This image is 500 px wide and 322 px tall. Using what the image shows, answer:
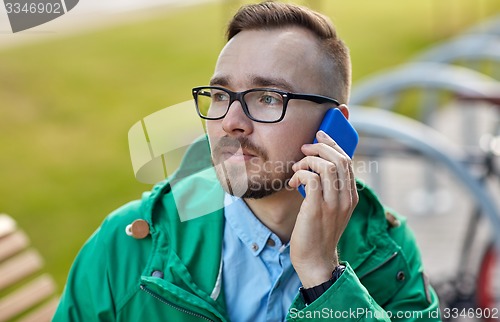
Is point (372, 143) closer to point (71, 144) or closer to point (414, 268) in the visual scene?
point (414, 268)

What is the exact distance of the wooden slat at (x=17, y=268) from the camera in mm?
3181

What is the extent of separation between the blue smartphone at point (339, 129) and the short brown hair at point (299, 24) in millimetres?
119

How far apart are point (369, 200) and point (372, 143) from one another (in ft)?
6.62

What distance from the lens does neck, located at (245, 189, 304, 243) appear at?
2.68 metres

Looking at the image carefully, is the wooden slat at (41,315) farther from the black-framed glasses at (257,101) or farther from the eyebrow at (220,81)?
the eyebrow at (220,81)

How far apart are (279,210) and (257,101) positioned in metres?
0.39

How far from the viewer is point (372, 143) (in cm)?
482

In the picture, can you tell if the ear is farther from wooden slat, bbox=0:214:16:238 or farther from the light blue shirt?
wooden slat, bbox=0:214:16:238

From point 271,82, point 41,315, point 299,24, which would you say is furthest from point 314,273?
point 41,315

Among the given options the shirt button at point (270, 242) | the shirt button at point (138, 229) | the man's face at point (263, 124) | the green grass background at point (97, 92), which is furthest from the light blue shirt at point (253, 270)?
the green grass background at point (97, 92)

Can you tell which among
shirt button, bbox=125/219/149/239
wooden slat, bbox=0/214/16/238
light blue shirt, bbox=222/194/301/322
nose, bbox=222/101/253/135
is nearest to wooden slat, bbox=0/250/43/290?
wooden slat, bbox=0/214/16/238

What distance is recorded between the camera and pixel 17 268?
Result: 3.25m

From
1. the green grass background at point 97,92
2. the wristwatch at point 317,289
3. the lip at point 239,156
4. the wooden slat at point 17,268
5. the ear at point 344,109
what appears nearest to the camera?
the wristwatch at point 317,289

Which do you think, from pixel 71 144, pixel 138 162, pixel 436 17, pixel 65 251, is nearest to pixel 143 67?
pixel 71 144
